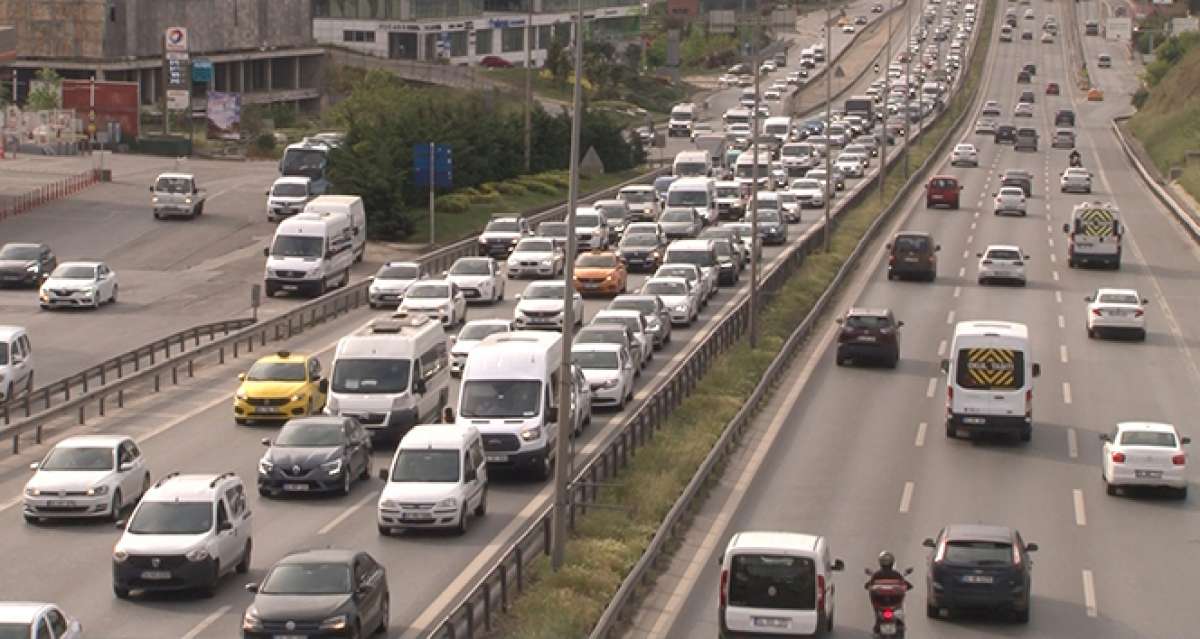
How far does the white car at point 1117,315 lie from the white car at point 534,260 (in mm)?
18271

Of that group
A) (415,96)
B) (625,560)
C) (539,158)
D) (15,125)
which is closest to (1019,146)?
(539,158)

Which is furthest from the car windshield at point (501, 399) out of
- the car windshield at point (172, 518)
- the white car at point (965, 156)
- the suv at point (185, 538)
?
the white car at point (965, 156)

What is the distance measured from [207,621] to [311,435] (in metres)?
8.95

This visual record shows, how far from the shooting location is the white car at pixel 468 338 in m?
50.9

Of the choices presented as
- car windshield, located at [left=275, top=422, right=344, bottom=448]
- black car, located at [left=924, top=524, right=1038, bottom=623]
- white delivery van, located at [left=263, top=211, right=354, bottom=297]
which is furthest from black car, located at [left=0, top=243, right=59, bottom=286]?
black car, located at [left=924, top=524, right=1038, bottom=623]

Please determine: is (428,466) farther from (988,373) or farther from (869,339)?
(869,339)

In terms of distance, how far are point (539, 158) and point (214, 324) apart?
49392 mm

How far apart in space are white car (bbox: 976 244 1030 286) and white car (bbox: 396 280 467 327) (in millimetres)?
19070

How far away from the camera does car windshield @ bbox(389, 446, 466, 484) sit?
35.4 m

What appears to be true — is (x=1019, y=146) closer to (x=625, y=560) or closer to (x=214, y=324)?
(x=214, y=324)

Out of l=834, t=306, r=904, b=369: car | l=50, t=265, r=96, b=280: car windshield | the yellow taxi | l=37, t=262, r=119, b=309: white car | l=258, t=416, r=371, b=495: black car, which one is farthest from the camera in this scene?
l=50, t=265, r=96, b=280: car windshield

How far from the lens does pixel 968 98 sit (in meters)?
170

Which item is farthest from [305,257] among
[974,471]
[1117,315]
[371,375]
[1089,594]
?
[1089,594]

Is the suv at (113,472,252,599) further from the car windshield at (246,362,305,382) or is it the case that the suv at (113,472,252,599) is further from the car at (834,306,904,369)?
the car at (834,306,904,369)
